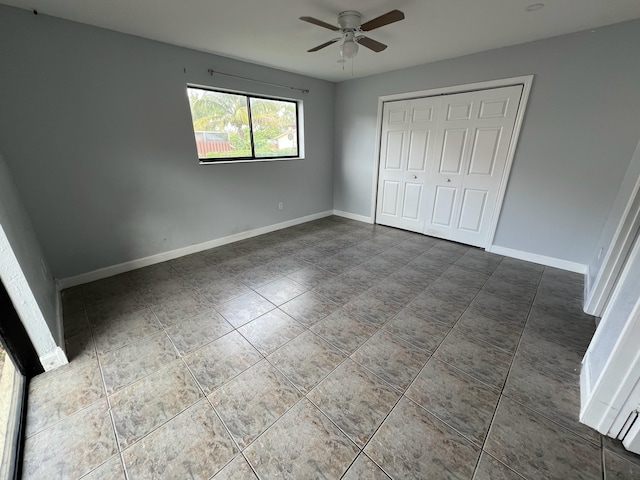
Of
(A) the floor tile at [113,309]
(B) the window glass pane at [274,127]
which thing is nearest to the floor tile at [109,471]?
(A) the floor tile at [113,309]

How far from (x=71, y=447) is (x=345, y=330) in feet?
5.33

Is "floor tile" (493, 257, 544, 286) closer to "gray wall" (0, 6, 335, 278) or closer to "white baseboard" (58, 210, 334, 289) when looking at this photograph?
"white baseboard" (58, 210, 334, 289)

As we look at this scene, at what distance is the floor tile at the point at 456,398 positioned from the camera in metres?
1.35

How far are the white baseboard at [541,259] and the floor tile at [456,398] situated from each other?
7.88 ft

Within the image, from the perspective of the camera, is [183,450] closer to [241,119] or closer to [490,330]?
[490,330]

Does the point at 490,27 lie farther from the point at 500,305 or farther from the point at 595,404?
the point at 595,404

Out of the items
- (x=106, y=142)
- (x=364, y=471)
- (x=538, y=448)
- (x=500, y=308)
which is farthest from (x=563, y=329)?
(x=106, y=142)

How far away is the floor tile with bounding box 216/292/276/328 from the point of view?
2156 mm

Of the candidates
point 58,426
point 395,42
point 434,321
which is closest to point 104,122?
point 58,426

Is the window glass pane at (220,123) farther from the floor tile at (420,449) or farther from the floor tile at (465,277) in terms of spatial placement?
the floor tile at (420,449)

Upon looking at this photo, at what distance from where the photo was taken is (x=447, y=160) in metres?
3.63

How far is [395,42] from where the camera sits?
273cm

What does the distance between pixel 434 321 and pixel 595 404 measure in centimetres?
95

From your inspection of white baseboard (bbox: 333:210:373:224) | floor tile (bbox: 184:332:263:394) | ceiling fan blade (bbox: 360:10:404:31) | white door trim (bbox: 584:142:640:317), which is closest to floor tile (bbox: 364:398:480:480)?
floor tile (bbox: 184:332:263:394)
